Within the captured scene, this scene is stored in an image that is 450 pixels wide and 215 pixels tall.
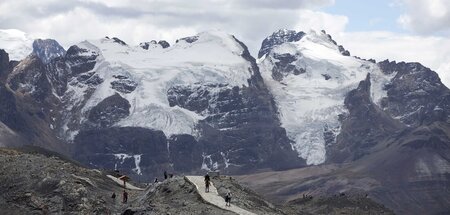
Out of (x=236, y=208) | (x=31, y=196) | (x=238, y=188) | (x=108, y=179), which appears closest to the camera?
(x=236, y=208)

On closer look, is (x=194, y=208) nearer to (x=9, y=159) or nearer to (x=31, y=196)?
(x=31, y=196)

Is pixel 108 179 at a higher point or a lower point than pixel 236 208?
higher

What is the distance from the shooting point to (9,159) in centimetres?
16362

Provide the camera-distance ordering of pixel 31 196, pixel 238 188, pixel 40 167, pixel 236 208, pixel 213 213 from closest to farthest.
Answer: pixel 213 213 → pixel 236 208 → pixel 31 196 → pixel 40 167 → pixel 238 188

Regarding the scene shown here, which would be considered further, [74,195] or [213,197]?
[74,195]

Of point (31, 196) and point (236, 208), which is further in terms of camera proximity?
point (31, 196)

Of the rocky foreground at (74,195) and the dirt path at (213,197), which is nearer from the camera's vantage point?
the dirt path at (213,197)

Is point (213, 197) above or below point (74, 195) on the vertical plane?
below

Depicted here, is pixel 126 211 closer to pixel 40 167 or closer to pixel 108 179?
pixel 40 167

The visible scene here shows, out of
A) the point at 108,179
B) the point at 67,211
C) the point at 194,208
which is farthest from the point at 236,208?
the point at 108,179

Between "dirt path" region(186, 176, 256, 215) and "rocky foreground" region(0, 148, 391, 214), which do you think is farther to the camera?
"rocky foreground" region(0, 148, 391, 214)

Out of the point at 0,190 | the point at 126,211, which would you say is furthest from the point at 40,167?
the point at 126,211

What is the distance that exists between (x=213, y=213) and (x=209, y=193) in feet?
61.4

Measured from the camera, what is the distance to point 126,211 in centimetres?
12988
